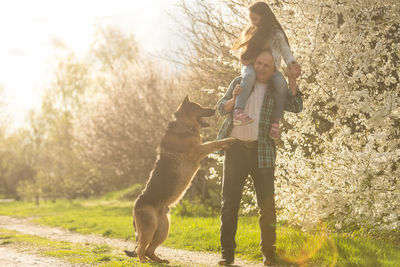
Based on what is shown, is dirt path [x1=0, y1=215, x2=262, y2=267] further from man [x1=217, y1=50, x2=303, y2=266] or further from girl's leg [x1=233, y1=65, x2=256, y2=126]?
girl's leg [x1=233, y1=65, x2=256, y2=126]

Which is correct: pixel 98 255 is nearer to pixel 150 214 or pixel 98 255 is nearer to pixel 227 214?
pixel 150 214

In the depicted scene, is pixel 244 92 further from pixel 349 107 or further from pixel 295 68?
pixel 349 107

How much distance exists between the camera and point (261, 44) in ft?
14.6

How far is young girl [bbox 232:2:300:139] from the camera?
4.41 metres

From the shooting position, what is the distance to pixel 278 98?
4.53 meters

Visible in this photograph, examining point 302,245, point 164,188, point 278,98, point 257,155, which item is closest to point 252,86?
point 278,98

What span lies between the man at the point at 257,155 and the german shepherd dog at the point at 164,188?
412 mm

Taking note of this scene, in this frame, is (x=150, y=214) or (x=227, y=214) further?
(x=150, y=214)

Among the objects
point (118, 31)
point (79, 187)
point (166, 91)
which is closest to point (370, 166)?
point (166, 91)

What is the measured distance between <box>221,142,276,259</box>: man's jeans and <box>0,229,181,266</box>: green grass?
3.67 ft

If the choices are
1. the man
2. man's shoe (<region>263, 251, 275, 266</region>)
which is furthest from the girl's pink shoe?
man's shoe (<region>263, 251, 275, 266</region>)

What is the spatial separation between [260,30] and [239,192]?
189 cm

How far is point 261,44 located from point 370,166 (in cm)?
184

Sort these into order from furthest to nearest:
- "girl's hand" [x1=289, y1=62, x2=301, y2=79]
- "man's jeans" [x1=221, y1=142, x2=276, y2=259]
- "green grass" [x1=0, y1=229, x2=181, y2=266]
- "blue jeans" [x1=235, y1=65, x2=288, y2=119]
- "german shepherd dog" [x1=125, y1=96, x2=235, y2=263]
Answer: "green grass" [x1=0, y1=229, x2=181, y2=266] → "german shepherd dog" [x1=125, y1=96, x2=235, y2=263] → "man's jeans" [x1=221, y1=142, x2=276, y2=259] → "blue jeans" [x1=235, y1=65, x2=288, y2=119] → "girl's hand" [x1=289, y1=62, x2=301, y2=79]
